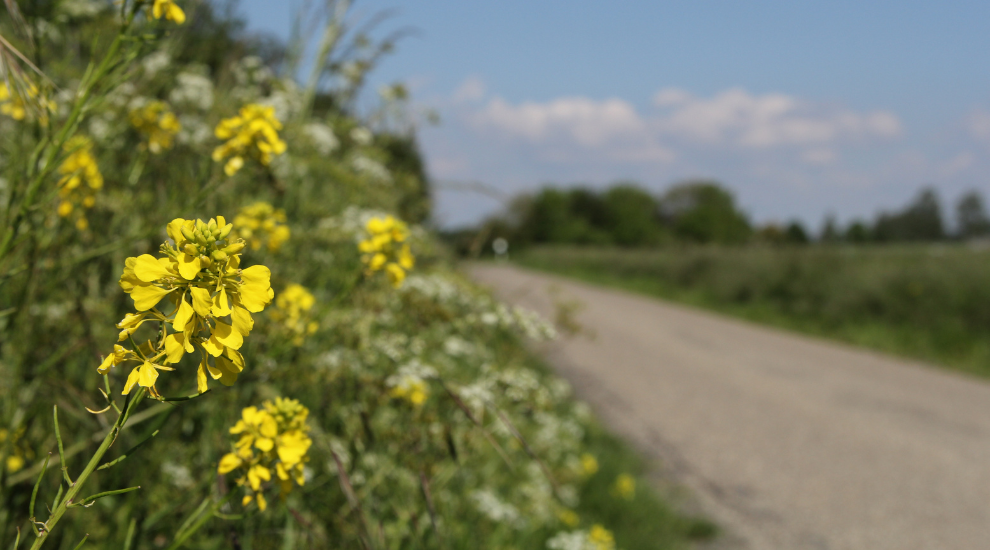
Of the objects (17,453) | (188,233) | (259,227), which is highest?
(188,233)

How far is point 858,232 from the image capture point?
239 feet

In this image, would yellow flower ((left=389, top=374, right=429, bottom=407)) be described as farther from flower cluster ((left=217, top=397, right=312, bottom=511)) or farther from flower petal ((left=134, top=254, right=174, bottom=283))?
flower petal ((left=134, top=254, right=174, bottom=283))

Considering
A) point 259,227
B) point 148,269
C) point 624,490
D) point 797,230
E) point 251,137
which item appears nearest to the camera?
point 148,269

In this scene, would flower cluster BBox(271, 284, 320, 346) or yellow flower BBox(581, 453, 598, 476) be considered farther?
yellow flower BBox(581, 453, 598, 476)

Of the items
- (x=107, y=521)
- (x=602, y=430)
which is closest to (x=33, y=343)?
(x=107, y=521)

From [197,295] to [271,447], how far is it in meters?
0.52

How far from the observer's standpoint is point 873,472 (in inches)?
209

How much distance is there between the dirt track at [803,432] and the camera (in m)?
4.43

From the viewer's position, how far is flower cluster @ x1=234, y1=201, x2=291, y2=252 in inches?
83.4

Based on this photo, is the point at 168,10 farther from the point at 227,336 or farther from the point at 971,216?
the point at 971,216

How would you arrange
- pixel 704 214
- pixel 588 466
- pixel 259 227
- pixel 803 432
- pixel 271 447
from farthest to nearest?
pixel 704 214 → pixel 803 432 → pixel 588 466 → pixel 259 227 → pixel 271 447

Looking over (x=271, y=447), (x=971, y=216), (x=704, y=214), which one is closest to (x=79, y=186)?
(x=271, y=447)

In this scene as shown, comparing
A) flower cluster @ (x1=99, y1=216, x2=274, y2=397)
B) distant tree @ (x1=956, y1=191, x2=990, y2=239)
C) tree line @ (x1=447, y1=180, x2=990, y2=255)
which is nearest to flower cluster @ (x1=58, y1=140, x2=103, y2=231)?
flower cluster @ (x1=99, y1=216, x2=274, y2=397)

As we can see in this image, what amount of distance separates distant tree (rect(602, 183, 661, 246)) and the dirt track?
3905 centimetres
